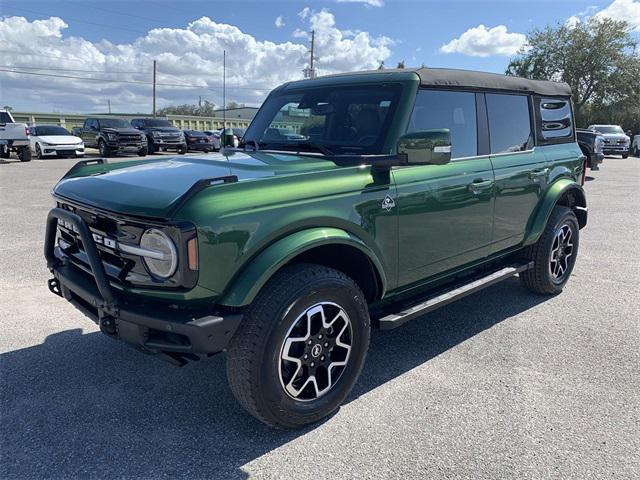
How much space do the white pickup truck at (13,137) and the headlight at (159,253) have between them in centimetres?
2088

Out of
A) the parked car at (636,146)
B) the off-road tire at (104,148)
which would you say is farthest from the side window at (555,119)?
the parked car at (636,146)

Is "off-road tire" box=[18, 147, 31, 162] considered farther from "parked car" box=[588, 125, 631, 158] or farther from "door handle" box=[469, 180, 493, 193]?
"parked car" box=[588, 125, 631, 158]

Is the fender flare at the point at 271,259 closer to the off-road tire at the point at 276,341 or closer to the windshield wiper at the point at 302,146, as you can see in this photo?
the off-road tire at the point at 276,341

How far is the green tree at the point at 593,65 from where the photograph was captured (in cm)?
4728

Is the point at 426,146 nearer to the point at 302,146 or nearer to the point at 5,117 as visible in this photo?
the point at 302,146

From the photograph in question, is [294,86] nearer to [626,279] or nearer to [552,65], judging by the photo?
[626,279]

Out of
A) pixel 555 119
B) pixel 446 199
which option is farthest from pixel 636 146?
pixel 446 199

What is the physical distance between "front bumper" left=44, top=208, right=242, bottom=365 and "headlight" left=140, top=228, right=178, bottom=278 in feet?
0.60

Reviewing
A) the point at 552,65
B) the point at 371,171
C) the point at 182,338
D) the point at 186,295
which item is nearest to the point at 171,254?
the point at 186,295

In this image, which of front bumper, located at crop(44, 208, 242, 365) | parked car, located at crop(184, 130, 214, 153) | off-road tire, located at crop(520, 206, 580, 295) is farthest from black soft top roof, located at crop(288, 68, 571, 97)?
parked car, located at crop(184, 130, 214, 153)

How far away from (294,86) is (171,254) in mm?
2333

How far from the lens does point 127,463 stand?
8.25 ft

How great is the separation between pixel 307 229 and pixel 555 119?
3474mm

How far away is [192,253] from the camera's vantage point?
234 cm
